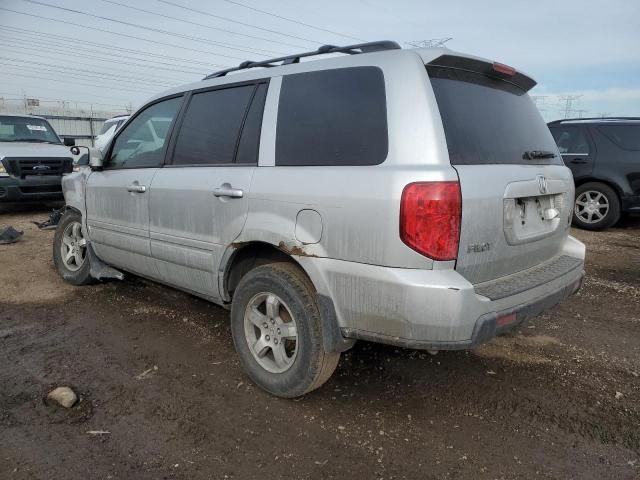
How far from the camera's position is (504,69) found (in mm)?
2834

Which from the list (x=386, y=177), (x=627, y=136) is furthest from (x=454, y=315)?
(x=627, y=136)

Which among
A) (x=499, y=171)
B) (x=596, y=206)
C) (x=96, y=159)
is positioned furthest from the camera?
(x=596, y=206)

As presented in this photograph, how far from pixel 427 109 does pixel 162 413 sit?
218 centimetres

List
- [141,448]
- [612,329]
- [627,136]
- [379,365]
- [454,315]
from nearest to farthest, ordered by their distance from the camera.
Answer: [454,315] → [141,448] → [379,365] → [612,329] → [627,136]

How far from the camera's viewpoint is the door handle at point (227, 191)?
2.90 metres

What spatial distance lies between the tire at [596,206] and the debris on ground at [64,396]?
7753mm

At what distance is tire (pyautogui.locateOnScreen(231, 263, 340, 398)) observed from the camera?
2.61 meters

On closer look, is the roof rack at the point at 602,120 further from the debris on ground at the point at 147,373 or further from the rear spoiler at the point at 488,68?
the debris on ground at the point at 147,373

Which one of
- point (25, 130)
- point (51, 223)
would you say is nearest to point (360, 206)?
point (51, 223)

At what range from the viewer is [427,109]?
2.31 meters

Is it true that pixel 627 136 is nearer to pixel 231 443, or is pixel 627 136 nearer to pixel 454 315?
pixel 454 315

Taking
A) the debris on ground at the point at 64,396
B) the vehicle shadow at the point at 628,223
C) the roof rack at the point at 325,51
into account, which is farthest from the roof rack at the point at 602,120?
the debris on ground at the point at 64,396

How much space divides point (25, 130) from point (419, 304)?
33.9 feet

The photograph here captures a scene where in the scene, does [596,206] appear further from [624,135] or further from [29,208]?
[29,208]
